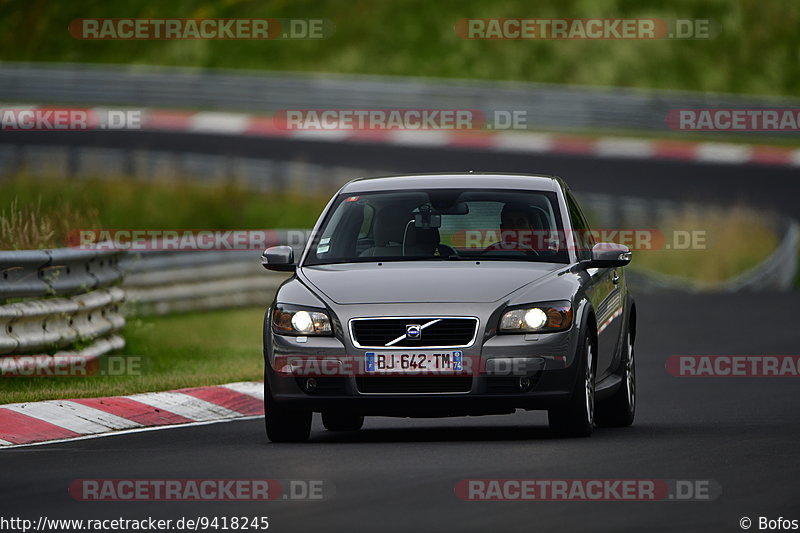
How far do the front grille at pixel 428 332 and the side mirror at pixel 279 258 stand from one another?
1092 millimetres

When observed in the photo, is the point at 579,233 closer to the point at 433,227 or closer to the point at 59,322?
the point at 433,227

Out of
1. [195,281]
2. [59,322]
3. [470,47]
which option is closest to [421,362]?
[59,322]

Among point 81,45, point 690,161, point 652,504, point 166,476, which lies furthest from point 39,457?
point 81,45

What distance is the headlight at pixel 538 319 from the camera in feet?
37.5

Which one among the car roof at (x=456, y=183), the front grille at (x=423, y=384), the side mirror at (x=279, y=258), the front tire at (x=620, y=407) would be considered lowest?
the front tire at (x=620, y=407)

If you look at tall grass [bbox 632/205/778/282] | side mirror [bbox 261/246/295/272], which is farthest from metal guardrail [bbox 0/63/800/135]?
side mirror [bbox 261/246/295/272]

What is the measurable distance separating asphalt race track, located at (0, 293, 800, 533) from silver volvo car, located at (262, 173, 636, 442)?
0.29 m

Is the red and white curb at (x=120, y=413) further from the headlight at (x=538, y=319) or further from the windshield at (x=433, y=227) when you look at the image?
the headlight at (x=538, y=319)

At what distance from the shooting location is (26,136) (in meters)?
40.8

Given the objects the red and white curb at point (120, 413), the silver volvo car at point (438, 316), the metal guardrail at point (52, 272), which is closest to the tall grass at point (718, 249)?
the metal guardrail at point (52, 272)

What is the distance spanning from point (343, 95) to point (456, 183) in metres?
30.4

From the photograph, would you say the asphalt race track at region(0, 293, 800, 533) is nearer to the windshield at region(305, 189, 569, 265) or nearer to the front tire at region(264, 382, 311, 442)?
the front tire at region(264, 382, 311, 442)

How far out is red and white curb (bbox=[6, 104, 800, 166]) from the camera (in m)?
39.8

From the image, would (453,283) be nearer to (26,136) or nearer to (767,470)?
(767,470)
